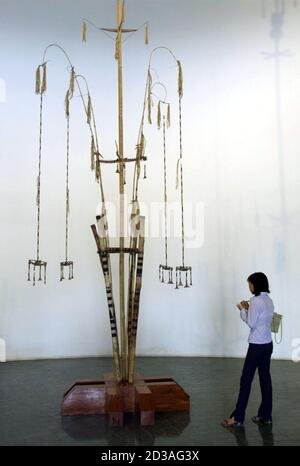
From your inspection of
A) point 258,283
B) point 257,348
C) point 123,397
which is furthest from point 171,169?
point 257,348

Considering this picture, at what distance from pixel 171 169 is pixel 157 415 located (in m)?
3.89

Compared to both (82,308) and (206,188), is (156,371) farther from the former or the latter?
(206,188)

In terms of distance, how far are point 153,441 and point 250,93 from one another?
5.13 meters

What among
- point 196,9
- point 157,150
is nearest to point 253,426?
point 157,150

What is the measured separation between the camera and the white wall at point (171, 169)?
661cm

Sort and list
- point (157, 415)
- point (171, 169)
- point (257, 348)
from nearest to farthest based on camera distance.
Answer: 1. point (257, 348)
2. point (157, 415)
3. point (171, 169)

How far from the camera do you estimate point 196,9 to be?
23.0 feet

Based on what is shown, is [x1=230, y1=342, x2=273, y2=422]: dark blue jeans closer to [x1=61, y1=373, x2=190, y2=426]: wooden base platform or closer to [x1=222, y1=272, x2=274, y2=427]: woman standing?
[x1=222, y1=272, x2=274, y2=427]: woman standing

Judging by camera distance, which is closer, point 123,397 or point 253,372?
point 253,372

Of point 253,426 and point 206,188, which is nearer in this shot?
point 253,426

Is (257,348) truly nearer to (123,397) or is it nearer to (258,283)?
(258,283)

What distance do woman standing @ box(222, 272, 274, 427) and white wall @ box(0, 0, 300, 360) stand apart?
9.87 feet

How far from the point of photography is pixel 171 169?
6.97 m
